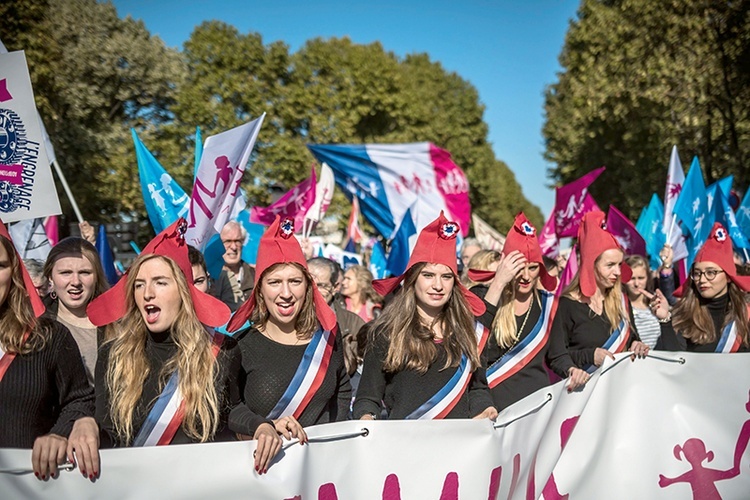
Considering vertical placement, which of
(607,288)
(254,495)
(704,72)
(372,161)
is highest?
(704,72)

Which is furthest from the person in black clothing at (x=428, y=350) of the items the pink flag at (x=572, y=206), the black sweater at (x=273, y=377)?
the pink flag at (x=572, y=206)

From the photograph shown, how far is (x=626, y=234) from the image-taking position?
10.4 m

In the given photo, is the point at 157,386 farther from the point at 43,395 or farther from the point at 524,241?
the point at 524,241

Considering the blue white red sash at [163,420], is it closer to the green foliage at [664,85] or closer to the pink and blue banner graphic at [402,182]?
A: the pink and blue banner graphic at [402,182]

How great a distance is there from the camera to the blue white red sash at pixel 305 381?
3.53 metres

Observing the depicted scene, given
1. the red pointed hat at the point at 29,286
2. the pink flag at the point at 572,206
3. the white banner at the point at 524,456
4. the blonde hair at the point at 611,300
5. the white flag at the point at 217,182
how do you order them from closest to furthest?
the white banner at the point at 524,456, the red pointed hat at the point at 29,286, the blonde hair at the point at 611,300, the white flag at the point at 217,182, the pink flag at the point at 572,206

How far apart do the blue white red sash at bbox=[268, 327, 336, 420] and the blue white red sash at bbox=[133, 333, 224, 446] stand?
22.5 inches

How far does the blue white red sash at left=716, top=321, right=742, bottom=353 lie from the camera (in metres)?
5.08

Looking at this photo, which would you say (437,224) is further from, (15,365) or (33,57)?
(33,57)

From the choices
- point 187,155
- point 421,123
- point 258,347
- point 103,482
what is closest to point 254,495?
point 103,482

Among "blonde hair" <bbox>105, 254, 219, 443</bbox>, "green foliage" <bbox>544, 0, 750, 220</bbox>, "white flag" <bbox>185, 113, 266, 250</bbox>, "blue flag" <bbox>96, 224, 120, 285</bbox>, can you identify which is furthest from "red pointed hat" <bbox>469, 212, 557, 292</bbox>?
"green foliage" <bbox>544, 0, 750, 220</bbox>

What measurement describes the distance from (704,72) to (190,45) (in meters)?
22.7

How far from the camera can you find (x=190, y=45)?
3416 centimetres

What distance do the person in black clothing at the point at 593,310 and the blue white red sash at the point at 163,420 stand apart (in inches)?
93.6
